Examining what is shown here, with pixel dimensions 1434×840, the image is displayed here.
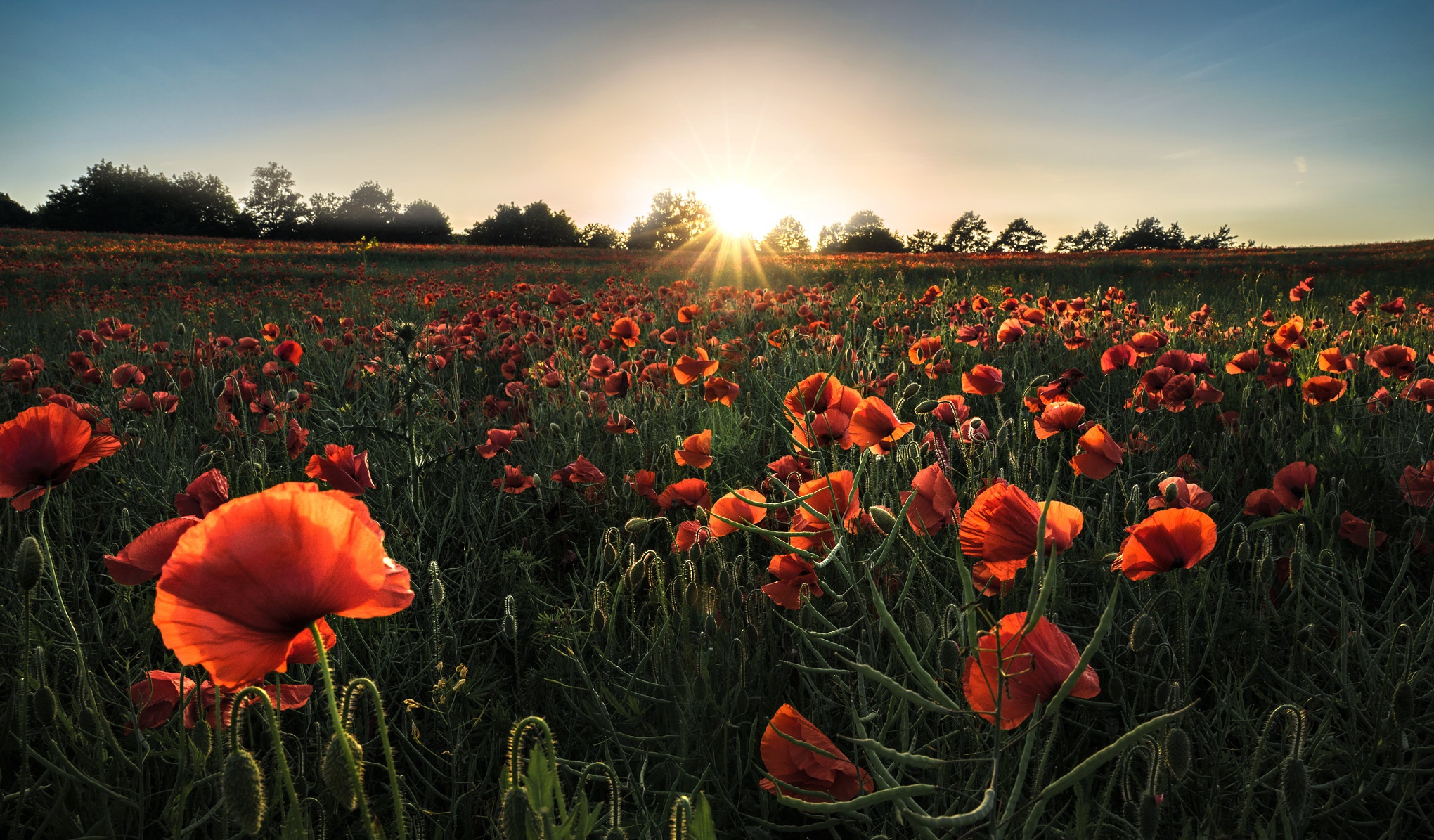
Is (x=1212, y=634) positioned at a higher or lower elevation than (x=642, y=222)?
lower

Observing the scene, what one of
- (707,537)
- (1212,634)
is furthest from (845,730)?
(1212,634)

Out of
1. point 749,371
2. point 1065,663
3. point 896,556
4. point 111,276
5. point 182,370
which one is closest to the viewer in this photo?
point 1065,663

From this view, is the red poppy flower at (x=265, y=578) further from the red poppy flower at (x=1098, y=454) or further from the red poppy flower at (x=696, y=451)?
the red poppy flower at (x=1098, y=454)

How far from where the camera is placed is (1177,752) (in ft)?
2.36

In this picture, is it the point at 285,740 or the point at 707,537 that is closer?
the point at 285,740

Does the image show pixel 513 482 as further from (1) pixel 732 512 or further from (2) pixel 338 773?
(2) pixel 338 773

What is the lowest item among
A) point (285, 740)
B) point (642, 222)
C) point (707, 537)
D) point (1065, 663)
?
point (285, 740)

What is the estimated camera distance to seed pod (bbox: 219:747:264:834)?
0.54 meters

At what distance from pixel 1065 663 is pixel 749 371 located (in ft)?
9.39

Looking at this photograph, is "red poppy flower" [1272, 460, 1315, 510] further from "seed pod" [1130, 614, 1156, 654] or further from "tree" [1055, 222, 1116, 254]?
"tree" [1055, 222, 1116, 254]

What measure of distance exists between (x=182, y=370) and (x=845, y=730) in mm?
3234

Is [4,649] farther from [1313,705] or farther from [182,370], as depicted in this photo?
[1313,705]

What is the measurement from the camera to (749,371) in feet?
11.5

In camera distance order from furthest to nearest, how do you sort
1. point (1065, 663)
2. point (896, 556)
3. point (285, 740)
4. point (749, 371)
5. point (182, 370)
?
point (749, 371) → point (182, 370) → point (896, 556) → point (285, 740) → point (1065, 663)
